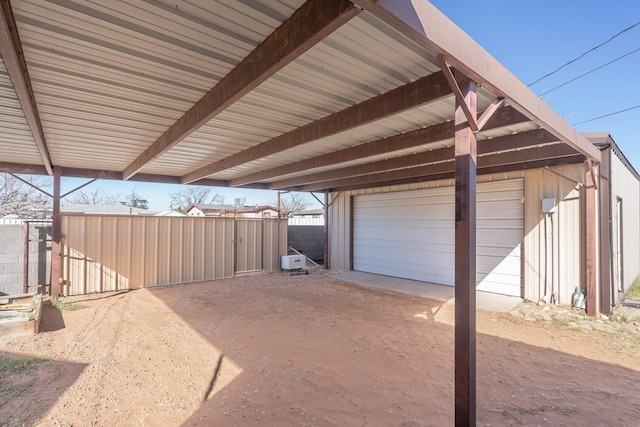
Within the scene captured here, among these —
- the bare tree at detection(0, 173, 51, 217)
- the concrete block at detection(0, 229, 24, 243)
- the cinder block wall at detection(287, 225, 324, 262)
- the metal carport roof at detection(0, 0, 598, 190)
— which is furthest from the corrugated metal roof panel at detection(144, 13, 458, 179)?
the bare tree at detection(0, 173, 51, 217)

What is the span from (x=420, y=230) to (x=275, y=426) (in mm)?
6297

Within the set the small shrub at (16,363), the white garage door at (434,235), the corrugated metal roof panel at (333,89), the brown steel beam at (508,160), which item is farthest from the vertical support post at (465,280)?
the white garage door at (434,235)

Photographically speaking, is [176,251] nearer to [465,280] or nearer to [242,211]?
[465,280]

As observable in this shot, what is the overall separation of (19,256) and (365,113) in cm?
692

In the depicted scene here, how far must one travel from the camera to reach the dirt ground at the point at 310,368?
7.54 feet

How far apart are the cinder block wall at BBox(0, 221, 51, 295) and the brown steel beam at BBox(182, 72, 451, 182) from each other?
15.0ft

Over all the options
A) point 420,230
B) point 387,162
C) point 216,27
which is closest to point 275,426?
point 216,27

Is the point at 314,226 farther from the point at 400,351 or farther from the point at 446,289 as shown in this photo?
the point at 400,351

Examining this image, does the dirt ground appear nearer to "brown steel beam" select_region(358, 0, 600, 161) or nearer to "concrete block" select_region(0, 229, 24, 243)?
"concrete block" select_region(0, 229, 24, 243)

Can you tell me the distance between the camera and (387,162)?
19.1 ft

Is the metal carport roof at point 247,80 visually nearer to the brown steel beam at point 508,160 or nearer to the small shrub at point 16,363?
the brown steel beam at point 508,160

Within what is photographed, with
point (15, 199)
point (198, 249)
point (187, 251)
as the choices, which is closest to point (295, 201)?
point (15, 199)

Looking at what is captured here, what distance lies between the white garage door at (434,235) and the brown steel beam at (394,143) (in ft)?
10.7

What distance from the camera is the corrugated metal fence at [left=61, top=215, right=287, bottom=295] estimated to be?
6.22 m
